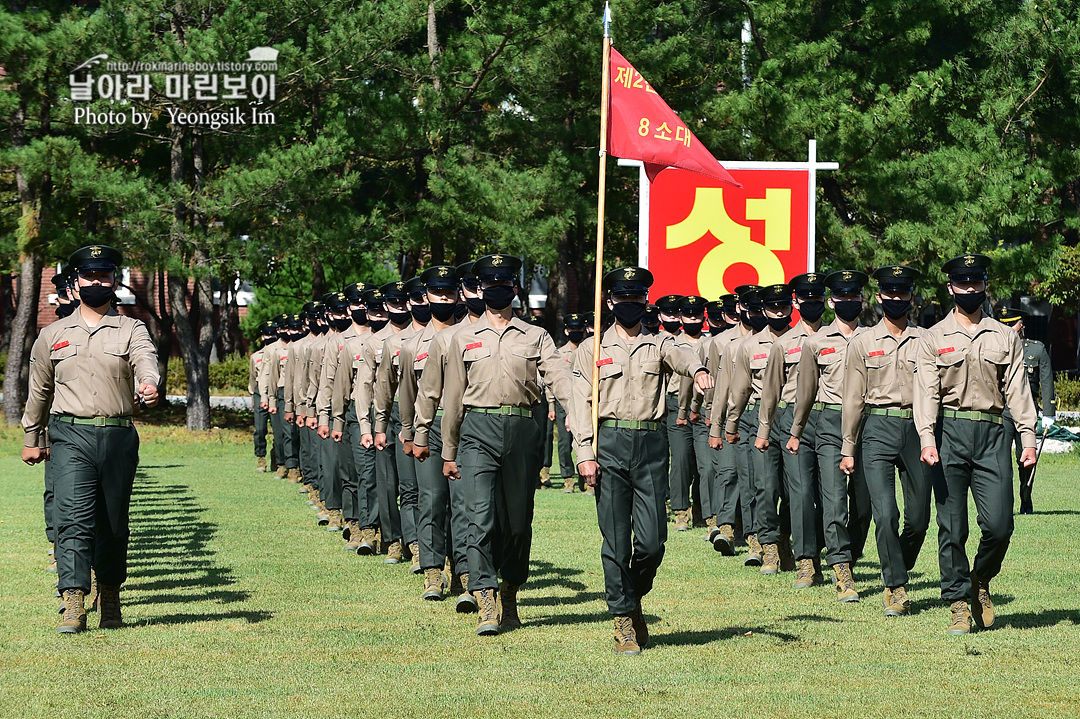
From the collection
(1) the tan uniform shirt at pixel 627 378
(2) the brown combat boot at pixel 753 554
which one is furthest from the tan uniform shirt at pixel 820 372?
(1) the tan uniform shirt at pixel 627 378

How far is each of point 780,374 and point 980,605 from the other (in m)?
2.99

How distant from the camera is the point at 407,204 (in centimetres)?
3381

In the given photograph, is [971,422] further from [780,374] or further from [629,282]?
[780,374]

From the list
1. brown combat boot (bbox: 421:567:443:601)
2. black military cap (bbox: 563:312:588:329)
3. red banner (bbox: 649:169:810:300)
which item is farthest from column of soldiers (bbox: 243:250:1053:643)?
red banner (bbox: 649:169:810:300)

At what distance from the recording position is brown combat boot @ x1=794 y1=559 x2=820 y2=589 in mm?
11828

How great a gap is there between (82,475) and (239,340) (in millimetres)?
51727

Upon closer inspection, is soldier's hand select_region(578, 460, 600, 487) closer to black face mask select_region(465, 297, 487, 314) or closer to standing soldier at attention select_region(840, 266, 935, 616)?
black face mask select_region(465, 297, 487, 314)

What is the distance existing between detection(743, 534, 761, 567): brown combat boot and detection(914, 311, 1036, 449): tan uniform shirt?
12.5 feet

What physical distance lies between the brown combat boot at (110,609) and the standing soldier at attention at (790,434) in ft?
16.9

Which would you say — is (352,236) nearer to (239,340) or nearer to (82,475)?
(82,475)

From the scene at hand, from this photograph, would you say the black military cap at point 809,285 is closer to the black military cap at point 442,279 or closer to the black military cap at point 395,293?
the black military cap at point 442,279

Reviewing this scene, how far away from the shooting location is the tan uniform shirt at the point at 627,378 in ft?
29.9

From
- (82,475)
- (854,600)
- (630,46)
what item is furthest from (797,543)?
(630,46)

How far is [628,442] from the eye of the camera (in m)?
9.05
